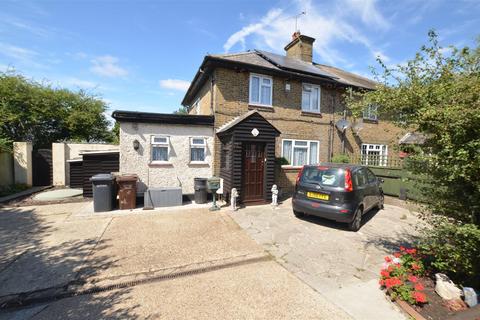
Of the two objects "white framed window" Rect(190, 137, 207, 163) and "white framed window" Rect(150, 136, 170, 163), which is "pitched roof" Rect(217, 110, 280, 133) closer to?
"white framed window" Rect(190, 137, 207, 163)

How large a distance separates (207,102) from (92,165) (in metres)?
5.91

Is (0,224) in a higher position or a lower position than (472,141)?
lower

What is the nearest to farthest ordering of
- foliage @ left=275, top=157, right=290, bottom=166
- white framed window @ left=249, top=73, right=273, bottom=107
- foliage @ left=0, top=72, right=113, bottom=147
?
Result: white framed window @ left=249, top=73, right=273, bottom=107
foliage @ left=275, top=157, right=290, bottom=166
foliage @ left=0, top=72, right=113, bottom=147

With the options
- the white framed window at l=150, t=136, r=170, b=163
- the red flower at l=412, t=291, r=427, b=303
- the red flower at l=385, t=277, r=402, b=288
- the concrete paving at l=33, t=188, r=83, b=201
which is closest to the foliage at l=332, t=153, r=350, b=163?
the white framed window at l=150, t=136, r=170, b=163

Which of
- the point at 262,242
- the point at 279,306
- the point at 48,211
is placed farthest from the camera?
the point at 48,211

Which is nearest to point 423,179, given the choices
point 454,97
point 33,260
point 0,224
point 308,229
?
point 454,97

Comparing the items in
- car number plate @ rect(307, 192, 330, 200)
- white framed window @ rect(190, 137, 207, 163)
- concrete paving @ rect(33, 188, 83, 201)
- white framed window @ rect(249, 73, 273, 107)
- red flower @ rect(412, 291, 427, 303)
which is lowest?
red flower @ rect(412, 291, 427, 303)

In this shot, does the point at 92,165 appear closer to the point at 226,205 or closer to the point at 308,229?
the point at 226,205

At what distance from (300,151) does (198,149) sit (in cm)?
519

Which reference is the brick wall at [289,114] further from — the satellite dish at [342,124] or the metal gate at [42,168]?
the metal gate at [42,168]

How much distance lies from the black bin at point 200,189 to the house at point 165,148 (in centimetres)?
78

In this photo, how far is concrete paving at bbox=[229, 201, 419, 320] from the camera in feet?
10.1

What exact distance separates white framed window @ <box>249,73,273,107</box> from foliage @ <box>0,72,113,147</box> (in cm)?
1401

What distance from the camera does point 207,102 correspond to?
34.4 feet
